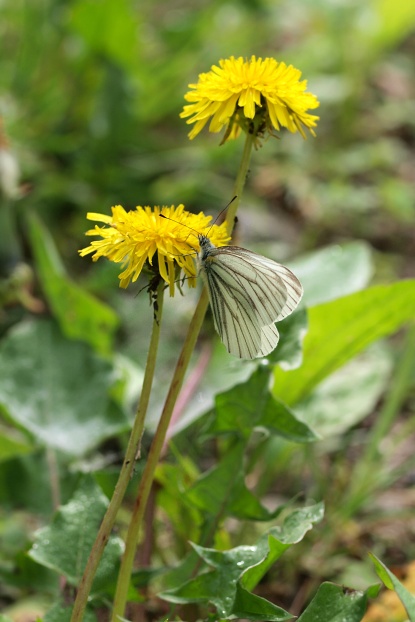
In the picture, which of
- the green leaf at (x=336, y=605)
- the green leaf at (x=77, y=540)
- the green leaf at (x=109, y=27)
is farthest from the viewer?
the green leaf at (x=109, y=27)

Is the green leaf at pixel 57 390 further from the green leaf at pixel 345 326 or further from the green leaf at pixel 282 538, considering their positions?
the green leaf at pixel 282 538

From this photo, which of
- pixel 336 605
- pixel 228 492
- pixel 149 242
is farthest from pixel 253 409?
pixel 149 242

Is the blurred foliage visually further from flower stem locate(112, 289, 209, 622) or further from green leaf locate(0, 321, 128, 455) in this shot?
flower stem locate(112, 289, 209, 622)

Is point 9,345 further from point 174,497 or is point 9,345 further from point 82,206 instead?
point 82,206

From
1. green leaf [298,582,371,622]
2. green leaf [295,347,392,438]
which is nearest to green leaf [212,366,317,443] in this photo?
green leaf [298,582,371,622]

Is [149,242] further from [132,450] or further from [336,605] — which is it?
[336,605]

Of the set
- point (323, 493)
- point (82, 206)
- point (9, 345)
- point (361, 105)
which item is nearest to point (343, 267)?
point (323, 493)

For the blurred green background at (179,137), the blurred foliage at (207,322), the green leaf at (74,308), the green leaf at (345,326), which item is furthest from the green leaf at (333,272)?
the blurred green background at (179,137)
